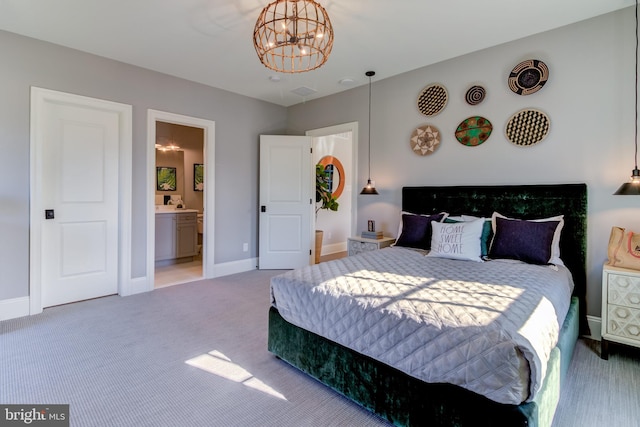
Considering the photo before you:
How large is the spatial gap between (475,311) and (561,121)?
7.63ft

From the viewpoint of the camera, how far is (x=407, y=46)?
10.5 feet

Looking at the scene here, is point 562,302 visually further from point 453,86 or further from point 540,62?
point 453,86

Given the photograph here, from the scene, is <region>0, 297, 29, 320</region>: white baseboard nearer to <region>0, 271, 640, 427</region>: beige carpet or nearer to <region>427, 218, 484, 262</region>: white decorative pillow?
<region>0, 271, 640, 427</region>: beige carpet

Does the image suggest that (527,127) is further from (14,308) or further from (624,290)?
(14,308)

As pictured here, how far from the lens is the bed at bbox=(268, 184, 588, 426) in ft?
4.37

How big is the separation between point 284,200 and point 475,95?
2.96m

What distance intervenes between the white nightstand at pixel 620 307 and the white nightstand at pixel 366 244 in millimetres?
2044

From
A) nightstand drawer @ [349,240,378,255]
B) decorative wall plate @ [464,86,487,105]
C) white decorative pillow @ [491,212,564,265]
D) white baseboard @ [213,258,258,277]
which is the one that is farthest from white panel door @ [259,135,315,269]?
white decorative pillow @ [491,212,564,265]

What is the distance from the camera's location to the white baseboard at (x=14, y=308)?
298 centimetres

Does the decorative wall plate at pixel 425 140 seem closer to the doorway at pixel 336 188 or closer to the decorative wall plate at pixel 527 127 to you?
the decorative wall plate at pixel 527 127

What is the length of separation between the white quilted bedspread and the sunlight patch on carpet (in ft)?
1.41

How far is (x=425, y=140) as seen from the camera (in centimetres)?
374

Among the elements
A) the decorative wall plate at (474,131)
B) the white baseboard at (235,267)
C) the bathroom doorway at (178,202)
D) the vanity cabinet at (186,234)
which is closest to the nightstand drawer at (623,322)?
the decorative wall plate at (474,131)

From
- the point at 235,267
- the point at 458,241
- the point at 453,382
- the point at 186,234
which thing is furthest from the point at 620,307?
the point at 186,234
